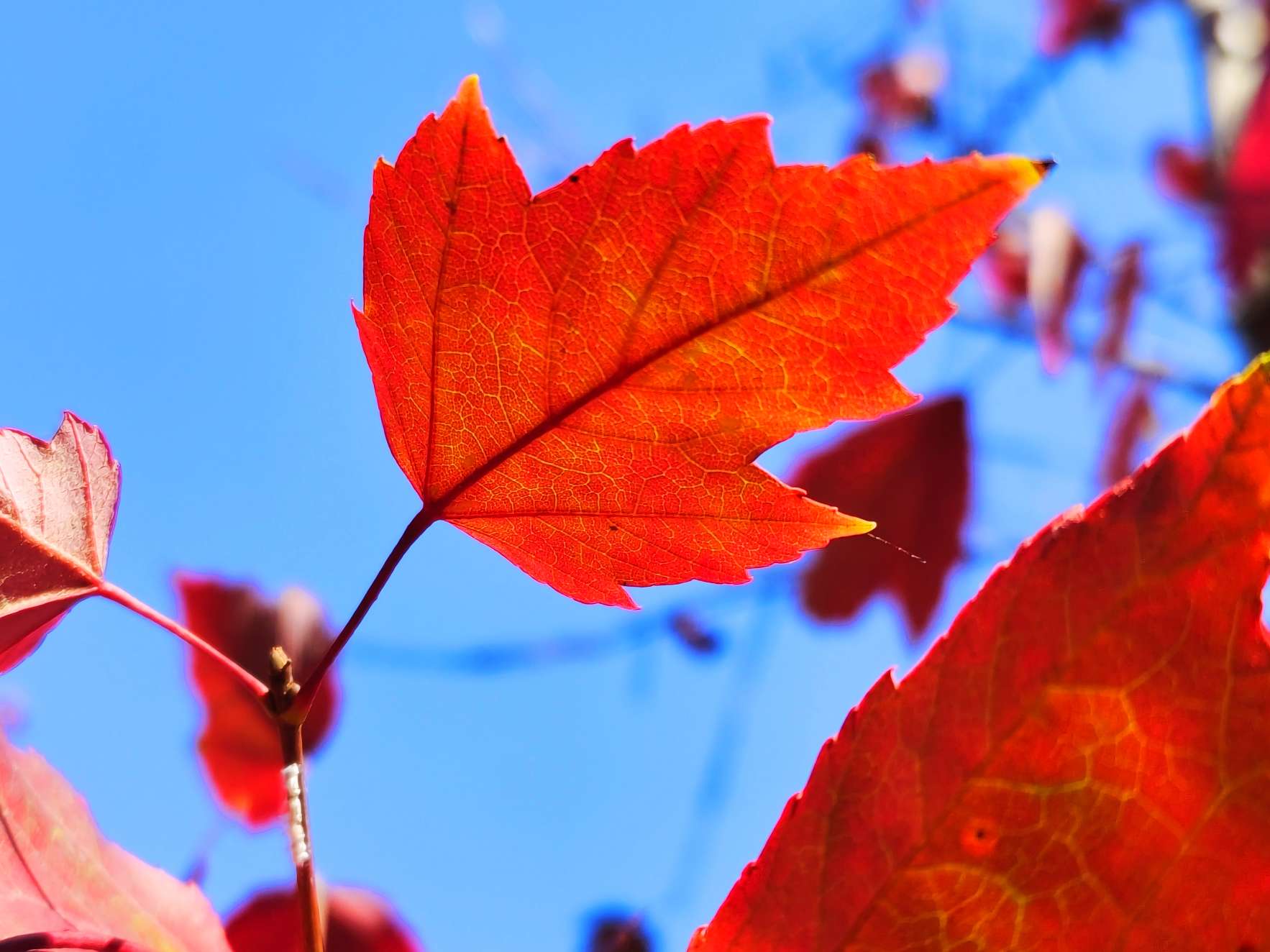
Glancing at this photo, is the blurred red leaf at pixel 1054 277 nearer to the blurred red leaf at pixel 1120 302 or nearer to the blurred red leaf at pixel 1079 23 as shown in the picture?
the blurred red leaf at pixel 1120 302

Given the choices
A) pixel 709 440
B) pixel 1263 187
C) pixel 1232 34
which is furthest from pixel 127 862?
pixel 1232 34

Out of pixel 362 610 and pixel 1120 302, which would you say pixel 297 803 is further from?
pixel 1120 302

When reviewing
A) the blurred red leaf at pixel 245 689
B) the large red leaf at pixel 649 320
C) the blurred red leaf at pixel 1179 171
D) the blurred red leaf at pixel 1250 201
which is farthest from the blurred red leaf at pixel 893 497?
the blurred red leaf at pixel 1179 171

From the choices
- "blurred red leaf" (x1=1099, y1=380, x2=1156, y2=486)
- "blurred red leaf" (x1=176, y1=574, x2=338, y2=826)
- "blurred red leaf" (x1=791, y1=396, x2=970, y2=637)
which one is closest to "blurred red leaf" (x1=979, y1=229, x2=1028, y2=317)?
"blurred red leaf" (x1=1099, y1=380, x2=1156, y2=486)

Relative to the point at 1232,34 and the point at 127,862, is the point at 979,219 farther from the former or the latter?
the point at 1232,34

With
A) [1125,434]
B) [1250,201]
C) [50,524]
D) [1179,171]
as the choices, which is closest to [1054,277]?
[1250,201]
